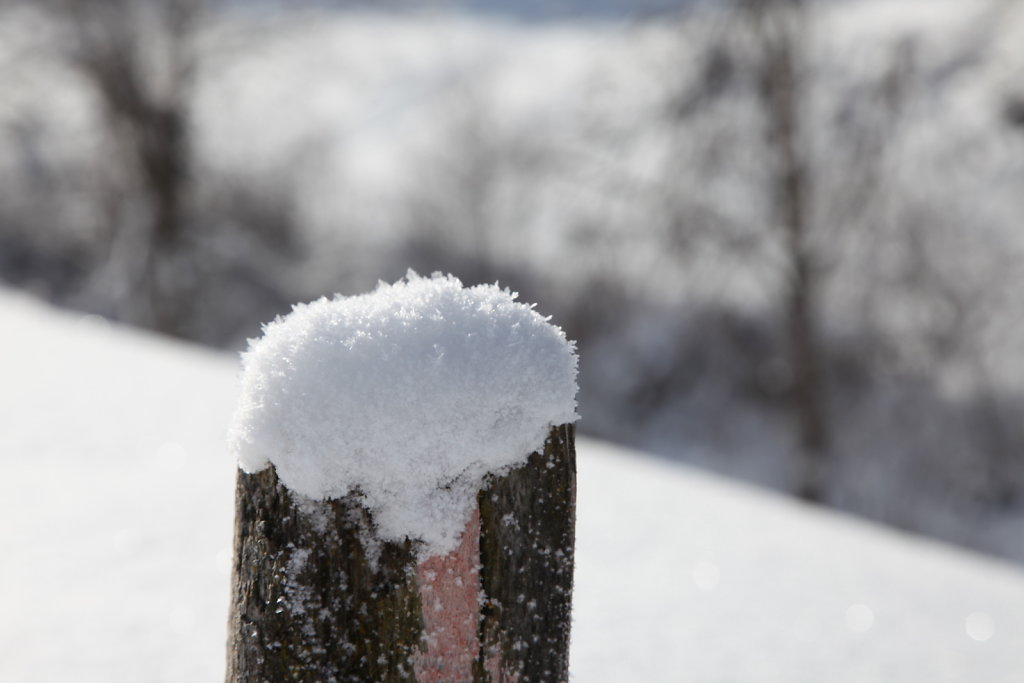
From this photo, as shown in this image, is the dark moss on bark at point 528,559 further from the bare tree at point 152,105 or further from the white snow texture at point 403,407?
the bare tree at point 152,105

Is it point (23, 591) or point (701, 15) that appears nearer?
point (23, 591)

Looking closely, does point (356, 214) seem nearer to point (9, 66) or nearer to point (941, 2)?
point (9, 66)

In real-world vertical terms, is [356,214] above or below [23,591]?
above

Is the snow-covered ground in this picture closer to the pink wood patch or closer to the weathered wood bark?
the weathered wood bark

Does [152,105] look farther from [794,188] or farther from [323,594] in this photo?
[323,594]

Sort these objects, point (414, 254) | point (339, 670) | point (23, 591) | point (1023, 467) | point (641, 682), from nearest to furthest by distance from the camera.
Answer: point (339, 670)
point (641, 682)
point (23, 591)
point (1023, 467)
point (414, 254)

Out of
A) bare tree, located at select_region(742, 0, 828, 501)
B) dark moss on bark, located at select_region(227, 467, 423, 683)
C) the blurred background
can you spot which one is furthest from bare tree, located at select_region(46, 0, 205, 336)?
dark moss on bark, located at select_region(227, 467, 423, 683)

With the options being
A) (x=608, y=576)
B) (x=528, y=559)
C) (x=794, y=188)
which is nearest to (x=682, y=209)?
(x=794, y=188)

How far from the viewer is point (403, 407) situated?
101cm

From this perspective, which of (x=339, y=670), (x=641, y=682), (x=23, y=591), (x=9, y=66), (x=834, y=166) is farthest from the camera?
(x=9, y=66)

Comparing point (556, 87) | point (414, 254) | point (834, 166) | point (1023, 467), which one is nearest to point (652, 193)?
point (834, 166)

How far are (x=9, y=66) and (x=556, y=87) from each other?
8.19m

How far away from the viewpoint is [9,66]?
9.35 meters

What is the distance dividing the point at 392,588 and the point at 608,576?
4.33 feet
